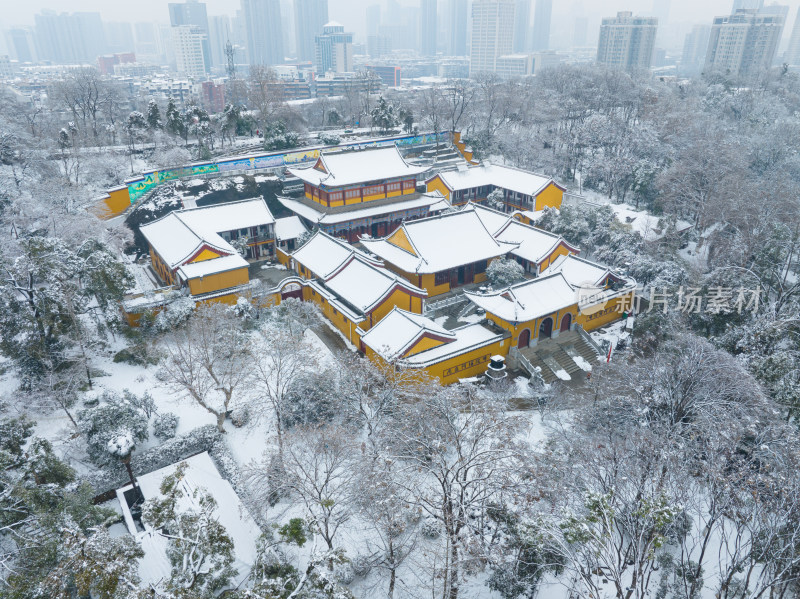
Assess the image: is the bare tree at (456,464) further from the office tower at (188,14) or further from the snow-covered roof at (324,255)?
the office tower at (188,14)

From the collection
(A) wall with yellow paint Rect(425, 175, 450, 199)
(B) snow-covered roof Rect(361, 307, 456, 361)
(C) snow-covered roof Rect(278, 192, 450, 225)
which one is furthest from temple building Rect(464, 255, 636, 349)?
(A) wall with yellow paint Rect(425, 175, 450, 199)

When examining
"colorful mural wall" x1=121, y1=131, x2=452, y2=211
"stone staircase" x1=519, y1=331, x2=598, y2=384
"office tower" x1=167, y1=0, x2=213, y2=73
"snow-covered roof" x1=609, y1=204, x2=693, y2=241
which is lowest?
"stone staircase" x1=519, y1=331, x2=598, y2=384

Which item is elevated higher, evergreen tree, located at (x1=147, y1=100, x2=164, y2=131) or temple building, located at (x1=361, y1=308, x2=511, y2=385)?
evergreen tree, located at (x1=147, y1=100, x2=164, y2=131)

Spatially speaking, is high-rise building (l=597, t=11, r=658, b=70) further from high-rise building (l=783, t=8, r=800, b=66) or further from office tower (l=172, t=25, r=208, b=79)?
office tower (l=172, t=25, r=208, b=79)

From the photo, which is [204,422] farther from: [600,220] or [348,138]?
[348,138]

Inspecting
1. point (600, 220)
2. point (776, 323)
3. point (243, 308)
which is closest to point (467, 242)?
point (600, 220)

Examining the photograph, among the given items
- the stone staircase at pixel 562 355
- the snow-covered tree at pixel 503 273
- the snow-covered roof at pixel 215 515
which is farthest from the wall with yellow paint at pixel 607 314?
the snow-covered roof at pixel 215 515

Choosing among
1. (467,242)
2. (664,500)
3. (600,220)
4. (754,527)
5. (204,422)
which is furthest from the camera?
(600,220)

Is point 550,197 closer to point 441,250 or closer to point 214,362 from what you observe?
point 441,250
